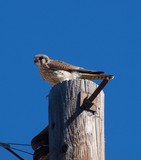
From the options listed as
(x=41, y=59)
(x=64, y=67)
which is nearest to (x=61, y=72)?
(x=64, y=67)

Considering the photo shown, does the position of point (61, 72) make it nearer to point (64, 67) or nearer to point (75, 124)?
point (64, 67)

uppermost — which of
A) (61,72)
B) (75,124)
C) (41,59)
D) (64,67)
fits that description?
(41,59)

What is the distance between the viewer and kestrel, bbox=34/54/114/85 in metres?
7.01

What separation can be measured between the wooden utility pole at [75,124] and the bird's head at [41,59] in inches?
187

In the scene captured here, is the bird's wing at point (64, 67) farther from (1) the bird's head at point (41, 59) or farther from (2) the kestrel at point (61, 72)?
(1) the bird's head at point (41, 59)

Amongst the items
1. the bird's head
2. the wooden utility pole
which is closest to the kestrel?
the bird's head

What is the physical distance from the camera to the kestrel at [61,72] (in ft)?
23.0

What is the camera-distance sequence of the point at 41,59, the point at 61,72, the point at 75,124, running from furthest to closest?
the point at 41,59
the point at 61,72
the point at 75,124

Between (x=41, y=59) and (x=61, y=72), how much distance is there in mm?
1213

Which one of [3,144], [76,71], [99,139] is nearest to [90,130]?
[99,139]

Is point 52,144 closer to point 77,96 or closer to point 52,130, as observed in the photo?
point 52,130

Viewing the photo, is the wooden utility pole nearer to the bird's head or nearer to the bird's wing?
the bird's wing

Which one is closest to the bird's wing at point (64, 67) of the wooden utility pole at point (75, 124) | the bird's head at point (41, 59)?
the bird's head at point (41, 59)

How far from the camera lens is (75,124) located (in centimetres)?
334
